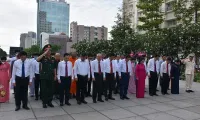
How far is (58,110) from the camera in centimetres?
720

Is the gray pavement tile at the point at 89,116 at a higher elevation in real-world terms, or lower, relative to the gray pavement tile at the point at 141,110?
lower

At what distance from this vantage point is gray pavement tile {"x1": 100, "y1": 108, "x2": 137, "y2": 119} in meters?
6.62

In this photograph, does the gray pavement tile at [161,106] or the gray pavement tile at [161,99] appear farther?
the gray pavement tile at [161,99]

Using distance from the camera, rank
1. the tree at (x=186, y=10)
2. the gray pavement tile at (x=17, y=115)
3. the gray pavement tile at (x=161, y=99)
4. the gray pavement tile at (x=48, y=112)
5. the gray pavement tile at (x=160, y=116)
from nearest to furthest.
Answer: the gray pavement tile at (x=17, y=115) → the gray pavement tile at (x=160, y=116) → the gray pavement tile at (x=48, y=112) → the gray pavement tile at (x=161, y=99) → the tree at (x=186, y=10)

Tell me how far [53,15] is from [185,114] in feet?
381

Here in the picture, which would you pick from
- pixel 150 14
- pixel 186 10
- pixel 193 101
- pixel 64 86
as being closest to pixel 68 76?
pixel 64 86

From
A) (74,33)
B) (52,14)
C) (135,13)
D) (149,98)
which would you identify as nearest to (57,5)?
(52,14)

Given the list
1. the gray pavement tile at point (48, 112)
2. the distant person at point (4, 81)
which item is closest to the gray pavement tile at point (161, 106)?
the gray pavement tile at point (48, 112)

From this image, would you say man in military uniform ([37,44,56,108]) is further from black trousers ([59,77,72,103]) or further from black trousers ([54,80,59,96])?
black trousers ([54,80,59,96])

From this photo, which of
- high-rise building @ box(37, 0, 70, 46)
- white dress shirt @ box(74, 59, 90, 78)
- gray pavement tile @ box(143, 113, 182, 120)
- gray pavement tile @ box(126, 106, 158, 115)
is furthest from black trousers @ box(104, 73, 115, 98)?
high-rise building @ box(37, 0, 70, 46)

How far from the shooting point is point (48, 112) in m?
6.95

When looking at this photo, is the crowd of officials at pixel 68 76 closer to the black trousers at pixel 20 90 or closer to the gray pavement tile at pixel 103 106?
the black trousers at pixel 20 90

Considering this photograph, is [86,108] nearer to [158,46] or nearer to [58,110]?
[58,110]

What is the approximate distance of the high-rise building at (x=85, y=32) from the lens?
343 feet
